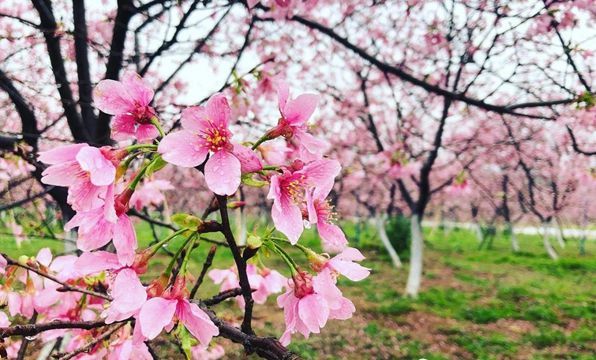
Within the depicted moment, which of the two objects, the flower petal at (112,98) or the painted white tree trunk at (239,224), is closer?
the flower petal at (112,98)

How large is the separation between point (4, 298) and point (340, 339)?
5.54m

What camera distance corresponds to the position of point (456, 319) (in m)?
7.68

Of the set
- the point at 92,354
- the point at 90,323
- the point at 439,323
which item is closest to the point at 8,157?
the point at 92,354

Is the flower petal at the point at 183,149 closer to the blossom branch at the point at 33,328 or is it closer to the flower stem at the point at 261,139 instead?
the flower stem at the point at 261,139

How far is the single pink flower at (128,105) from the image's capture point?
84 centimetres

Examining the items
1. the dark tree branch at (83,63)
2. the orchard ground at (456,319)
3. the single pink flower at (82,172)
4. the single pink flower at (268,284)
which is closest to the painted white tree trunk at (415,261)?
the orchard ground at (456,319)

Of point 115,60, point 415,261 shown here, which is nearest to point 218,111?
point 115,60

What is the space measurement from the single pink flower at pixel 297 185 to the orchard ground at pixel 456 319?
3665 mm

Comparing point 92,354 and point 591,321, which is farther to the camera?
point 591,321

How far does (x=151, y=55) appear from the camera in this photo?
2.96 metres

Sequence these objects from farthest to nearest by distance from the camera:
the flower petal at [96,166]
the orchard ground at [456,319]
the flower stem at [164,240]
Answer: the orchard ground at [456,319], the flower stem at [164,240], the flower petal at [96,166]

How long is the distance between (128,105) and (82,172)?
0.15 m

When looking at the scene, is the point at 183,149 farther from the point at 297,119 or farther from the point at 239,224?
the point at 239,224

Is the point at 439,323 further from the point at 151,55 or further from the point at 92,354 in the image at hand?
the point at 92,354
